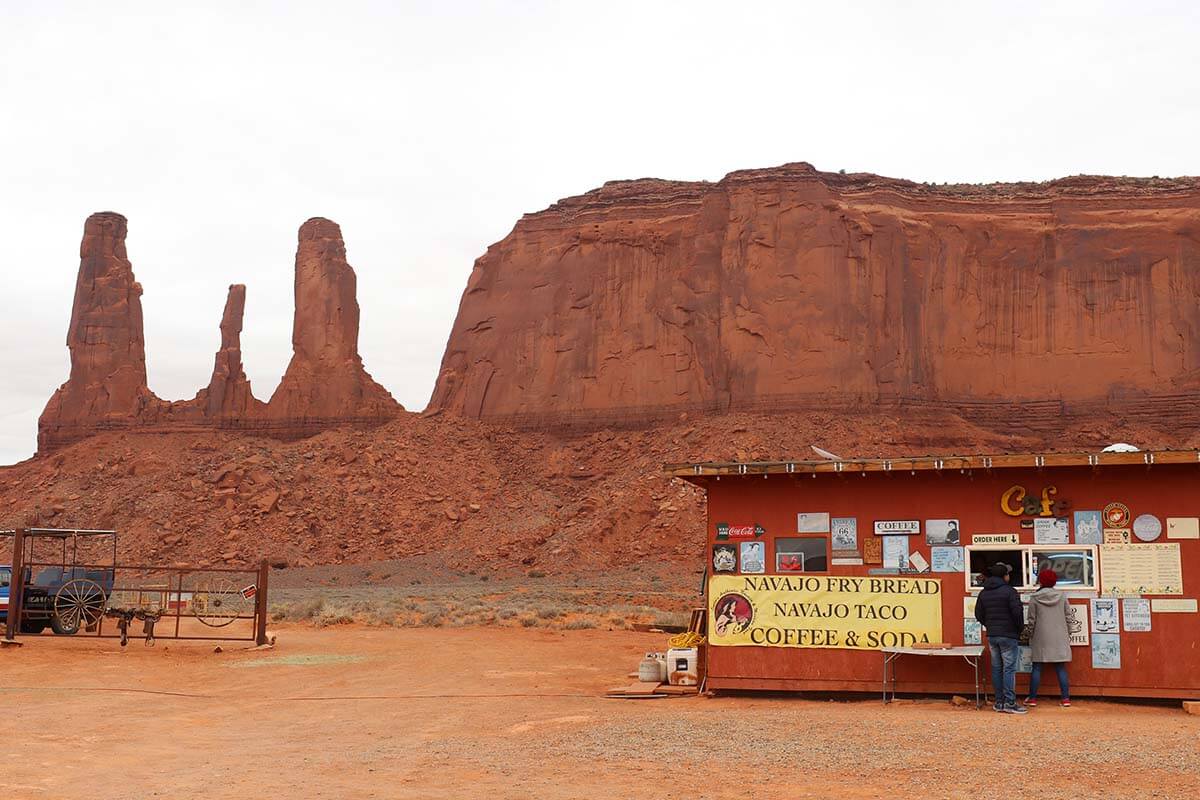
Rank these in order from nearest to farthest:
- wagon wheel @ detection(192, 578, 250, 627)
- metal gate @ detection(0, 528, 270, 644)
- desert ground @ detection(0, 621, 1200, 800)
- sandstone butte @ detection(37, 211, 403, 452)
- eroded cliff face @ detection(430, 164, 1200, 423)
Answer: desert ground @ detection(0, 621, 1200, 800), metal gate @ detection(0, 528, 270, 644), wagon wheel @ detection(192, 578, 250, 627), eroded cliff face @ detection(430, 164, 1200, 423), sandstone butte @ detection(37, 211, 403, 452)

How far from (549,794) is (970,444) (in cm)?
4782

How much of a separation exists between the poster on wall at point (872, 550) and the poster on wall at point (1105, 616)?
2.50 metres

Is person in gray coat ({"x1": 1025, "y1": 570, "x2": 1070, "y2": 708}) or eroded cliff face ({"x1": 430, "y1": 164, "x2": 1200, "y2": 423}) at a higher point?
eroded cliff face ({"x1": 430, "y1": 164, "x2": 1200, "y2": 423})

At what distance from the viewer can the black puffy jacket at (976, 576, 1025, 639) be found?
1334 cm

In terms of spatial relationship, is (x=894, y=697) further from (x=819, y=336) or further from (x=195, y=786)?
(x=819, y=336)

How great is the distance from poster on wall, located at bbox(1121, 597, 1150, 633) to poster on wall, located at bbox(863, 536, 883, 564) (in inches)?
110

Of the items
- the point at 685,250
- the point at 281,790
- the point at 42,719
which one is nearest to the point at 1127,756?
the point at 281,790

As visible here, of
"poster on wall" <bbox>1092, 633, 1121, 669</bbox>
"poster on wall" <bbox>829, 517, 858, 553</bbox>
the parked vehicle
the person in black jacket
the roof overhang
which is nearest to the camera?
the person in black jacket

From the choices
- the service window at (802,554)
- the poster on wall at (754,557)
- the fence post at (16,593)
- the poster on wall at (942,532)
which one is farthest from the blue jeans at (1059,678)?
the fence post at (16,593)

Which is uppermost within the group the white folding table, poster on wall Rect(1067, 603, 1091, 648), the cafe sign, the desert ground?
the cafe sign

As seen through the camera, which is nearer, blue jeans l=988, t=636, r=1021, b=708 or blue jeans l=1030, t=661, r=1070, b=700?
blue jeans l=988, t=636, r=1021, b=708

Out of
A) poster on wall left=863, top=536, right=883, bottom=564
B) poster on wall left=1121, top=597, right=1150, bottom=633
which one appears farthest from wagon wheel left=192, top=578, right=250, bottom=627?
poster on wall left=1121, top=597, right=1150, bottom=633

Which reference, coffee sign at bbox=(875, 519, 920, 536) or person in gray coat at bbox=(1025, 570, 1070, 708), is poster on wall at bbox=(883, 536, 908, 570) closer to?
coffee sign at bbox=(875, 519, 920, 536)

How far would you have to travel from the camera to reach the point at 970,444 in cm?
5394
